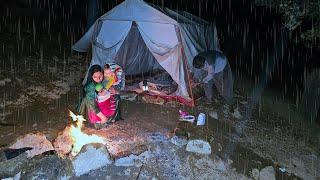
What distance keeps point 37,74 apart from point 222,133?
531 centimetres

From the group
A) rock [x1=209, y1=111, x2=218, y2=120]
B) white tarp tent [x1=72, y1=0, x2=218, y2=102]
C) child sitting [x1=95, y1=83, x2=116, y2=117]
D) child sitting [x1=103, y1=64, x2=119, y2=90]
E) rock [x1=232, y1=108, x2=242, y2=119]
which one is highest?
white tarp tent [x1=72, y1=0, x2=218, y2=102]

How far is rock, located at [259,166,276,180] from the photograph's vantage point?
21.0ft

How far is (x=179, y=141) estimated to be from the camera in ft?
21.6

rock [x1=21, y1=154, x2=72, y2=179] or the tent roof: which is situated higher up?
the tent roof

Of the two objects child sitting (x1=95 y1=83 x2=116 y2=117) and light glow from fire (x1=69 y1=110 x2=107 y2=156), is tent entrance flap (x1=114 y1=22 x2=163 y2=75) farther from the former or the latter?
light glow from fire (x1=69 y1=110 x2=107 y2=156)

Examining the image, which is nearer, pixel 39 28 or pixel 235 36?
pixel 39 28

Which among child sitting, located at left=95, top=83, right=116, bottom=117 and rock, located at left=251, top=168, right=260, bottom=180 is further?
child sitting, located at left=95, top=83, right=116, bottom=117

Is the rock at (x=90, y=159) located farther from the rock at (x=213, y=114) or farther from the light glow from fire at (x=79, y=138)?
the rock at (x=213, y=114)

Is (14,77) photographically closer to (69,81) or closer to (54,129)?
(69,81)

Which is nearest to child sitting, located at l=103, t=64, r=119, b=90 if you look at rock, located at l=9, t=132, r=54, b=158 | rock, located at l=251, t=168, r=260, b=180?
rock, located at l=9, t=132, r=54, b=158

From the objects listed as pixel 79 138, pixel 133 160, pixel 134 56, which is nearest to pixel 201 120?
pixel 133 160

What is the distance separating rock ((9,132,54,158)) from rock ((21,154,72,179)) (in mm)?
199

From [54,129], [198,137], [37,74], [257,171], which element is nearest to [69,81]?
[37,74]

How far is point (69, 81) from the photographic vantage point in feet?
31.9
